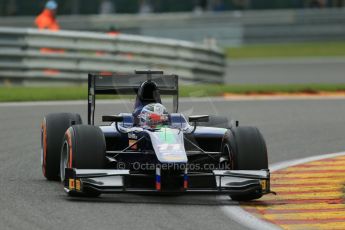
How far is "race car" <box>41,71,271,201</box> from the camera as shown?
9.38m

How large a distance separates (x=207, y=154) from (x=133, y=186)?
3.86 feet

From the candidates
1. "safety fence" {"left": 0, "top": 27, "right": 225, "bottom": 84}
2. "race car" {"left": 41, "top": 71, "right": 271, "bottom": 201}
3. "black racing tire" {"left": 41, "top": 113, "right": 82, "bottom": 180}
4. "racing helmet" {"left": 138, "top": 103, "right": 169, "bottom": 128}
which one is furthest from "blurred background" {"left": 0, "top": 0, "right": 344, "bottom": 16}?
"racing helmet" {"left": 138, "top": 103, "right": 169, "bottom": 128}

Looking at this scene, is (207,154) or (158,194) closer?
(158,194)

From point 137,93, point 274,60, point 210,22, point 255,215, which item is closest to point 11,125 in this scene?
point 137,93

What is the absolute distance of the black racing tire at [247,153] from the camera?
384 inches

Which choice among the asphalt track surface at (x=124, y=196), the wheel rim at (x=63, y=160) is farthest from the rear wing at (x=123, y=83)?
the wheel rim at (x=63, y=160)

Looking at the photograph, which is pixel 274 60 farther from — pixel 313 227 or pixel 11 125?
pixel 313 227

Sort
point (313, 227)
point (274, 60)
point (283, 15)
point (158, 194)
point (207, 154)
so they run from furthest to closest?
point (283, 15)
point (274, 60)
point (207, 154)
point (158, 194)
point (313, 227)

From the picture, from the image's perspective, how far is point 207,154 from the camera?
33.9 ft

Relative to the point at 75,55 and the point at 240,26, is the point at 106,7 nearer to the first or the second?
the point at 240,26

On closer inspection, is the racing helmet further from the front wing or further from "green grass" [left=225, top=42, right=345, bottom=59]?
"green grass" [left=225, top=42, right=345, bottom=59]

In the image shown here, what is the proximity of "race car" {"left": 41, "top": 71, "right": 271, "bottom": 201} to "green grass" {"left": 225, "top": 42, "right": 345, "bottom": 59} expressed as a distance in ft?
76.1

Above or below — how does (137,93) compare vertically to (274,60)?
above

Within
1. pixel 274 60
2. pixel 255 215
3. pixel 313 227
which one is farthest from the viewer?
pixel 274 60
